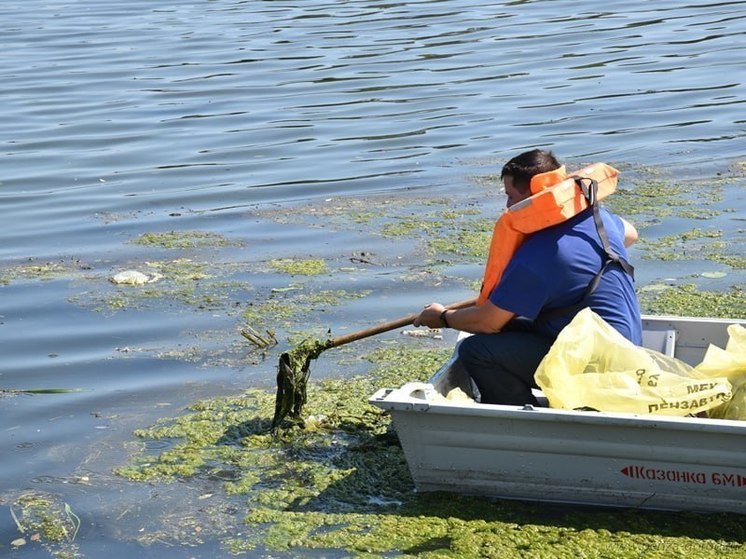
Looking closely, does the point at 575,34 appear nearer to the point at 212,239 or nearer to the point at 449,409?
the point at 212,239

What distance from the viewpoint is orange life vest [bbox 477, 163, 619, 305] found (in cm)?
502

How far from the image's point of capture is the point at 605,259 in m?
5.19

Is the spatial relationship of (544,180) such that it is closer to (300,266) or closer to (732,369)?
(732,369)

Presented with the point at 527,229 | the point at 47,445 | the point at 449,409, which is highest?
the point at 527,229

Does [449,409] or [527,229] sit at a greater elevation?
[527,229]

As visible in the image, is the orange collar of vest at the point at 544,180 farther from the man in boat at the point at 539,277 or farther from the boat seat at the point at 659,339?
the boat seat at the point at 659,339

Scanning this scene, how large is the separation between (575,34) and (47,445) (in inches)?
524

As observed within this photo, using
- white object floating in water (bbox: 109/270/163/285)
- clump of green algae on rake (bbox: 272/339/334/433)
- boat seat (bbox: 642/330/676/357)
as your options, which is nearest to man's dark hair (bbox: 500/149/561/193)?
boat seat (bbox: 642/330/676/357)

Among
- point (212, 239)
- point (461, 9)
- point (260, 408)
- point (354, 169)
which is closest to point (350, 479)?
point (260, 408)

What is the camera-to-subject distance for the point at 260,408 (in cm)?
630

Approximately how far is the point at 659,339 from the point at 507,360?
102 cm

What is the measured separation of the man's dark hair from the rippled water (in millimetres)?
2010

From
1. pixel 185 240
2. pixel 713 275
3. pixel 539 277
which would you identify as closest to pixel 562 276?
pixel 539 277

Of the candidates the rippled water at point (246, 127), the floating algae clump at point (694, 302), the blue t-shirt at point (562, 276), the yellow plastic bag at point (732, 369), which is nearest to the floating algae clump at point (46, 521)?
the rippled water at point (246, 127)
